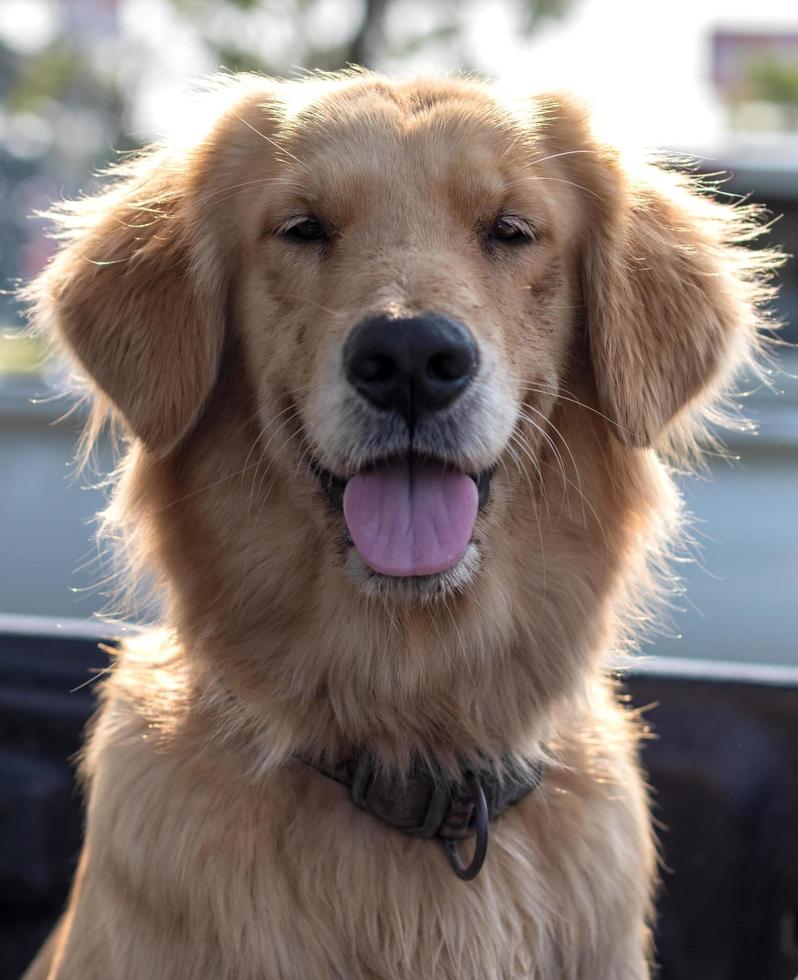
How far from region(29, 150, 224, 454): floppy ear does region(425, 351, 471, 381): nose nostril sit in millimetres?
655

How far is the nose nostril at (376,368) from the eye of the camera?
2.11 meters

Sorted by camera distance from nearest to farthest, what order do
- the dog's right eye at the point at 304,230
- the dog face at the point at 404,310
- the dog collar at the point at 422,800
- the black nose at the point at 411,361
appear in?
the black nose at the point at 411,361 < the dog face at the point at 404,310 < the dog collar at the point at 422,800 < the dog's right eye at the point at 304,230

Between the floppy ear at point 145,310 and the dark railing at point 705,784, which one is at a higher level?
the floppy ear at point 145,310

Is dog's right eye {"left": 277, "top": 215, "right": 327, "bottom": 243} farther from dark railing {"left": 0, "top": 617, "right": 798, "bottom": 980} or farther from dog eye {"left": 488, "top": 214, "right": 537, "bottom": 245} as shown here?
dark railing {"left": 0, "top": 617, "right": 798, "bottom": 980}

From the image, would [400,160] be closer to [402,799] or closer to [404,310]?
[404,310]

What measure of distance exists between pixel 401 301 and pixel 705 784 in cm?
168

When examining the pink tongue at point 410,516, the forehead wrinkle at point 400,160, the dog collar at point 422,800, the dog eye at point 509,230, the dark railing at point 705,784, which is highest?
the forehead wrinkle at point 400,160

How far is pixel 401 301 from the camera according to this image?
7.00 feet

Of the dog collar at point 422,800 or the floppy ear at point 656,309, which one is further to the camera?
the floppy ear at point 656,309

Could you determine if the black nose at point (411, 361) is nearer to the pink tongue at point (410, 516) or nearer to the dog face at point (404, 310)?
the dog face at point (404, 310)

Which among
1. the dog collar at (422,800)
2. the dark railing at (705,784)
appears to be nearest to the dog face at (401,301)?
the dog collar at (422,800)

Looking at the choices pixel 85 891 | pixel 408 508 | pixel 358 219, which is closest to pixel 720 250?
pixel 358 219

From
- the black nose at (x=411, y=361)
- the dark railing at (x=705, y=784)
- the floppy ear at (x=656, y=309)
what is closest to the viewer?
the black nose at (x=411, y=361)

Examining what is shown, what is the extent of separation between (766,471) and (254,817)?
2584 mm
